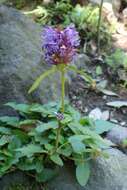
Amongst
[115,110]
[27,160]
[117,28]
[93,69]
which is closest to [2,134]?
[27,160]

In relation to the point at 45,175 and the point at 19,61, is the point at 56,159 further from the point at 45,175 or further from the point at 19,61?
the point at 19,61

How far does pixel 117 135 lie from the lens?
3746 millimetres

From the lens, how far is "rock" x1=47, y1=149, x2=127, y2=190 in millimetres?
3117

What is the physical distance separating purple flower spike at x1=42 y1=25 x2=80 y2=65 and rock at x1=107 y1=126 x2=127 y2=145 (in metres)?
1.22

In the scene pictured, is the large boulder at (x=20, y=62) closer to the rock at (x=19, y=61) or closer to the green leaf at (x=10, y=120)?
the rock at (x=19, y=61)

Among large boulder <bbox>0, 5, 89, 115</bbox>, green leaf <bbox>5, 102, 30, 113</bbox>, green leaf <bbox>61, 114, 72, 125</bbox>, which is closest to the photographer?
green leaf <bbox>61, 114, 72, 125</bbox>

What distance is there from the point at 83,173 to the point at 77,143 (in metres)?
0.20

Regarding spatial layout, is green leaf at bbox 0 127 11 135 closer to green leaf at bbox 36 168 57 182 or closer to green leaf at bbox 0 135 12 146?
green leaf at bbox 0 135 12 146

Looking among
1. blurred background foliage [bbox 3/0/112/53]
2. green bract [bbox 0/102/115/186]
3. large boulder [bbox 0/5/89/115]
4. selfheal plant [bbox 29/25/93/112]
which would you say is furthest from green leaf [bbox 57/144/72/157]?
blurred background foliage [bbox 3/0/112/53]

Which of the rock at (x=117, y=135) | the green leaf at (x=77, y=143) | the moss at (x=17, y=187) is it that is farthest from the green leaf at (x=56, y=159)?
the rock at (x=117, y=135)

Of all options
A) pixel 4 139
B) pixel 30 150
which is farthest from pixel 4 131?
pixel 30 150

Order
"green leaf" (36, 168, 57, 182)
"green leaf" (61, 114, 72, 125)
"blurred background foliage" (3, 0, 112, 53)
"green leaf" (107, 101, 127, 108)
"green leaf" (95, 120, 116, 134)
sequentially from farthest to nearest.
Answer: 1. "blurred background foliage" (3, 0, 112, 53)
2. "green leaf" (107, 101, 127, 108)
3. "green leaf" (95, 120, 116, 134)
4. "green leaf" (36, 168, 57, 182)
5. "green leaf" (61, 114, 72, 125)

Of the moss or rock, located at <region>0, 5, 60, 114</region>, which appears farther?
rock, located at <region>0, 5, 60, 114</region>

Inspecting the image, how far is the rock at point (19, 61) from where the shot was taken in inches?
144
